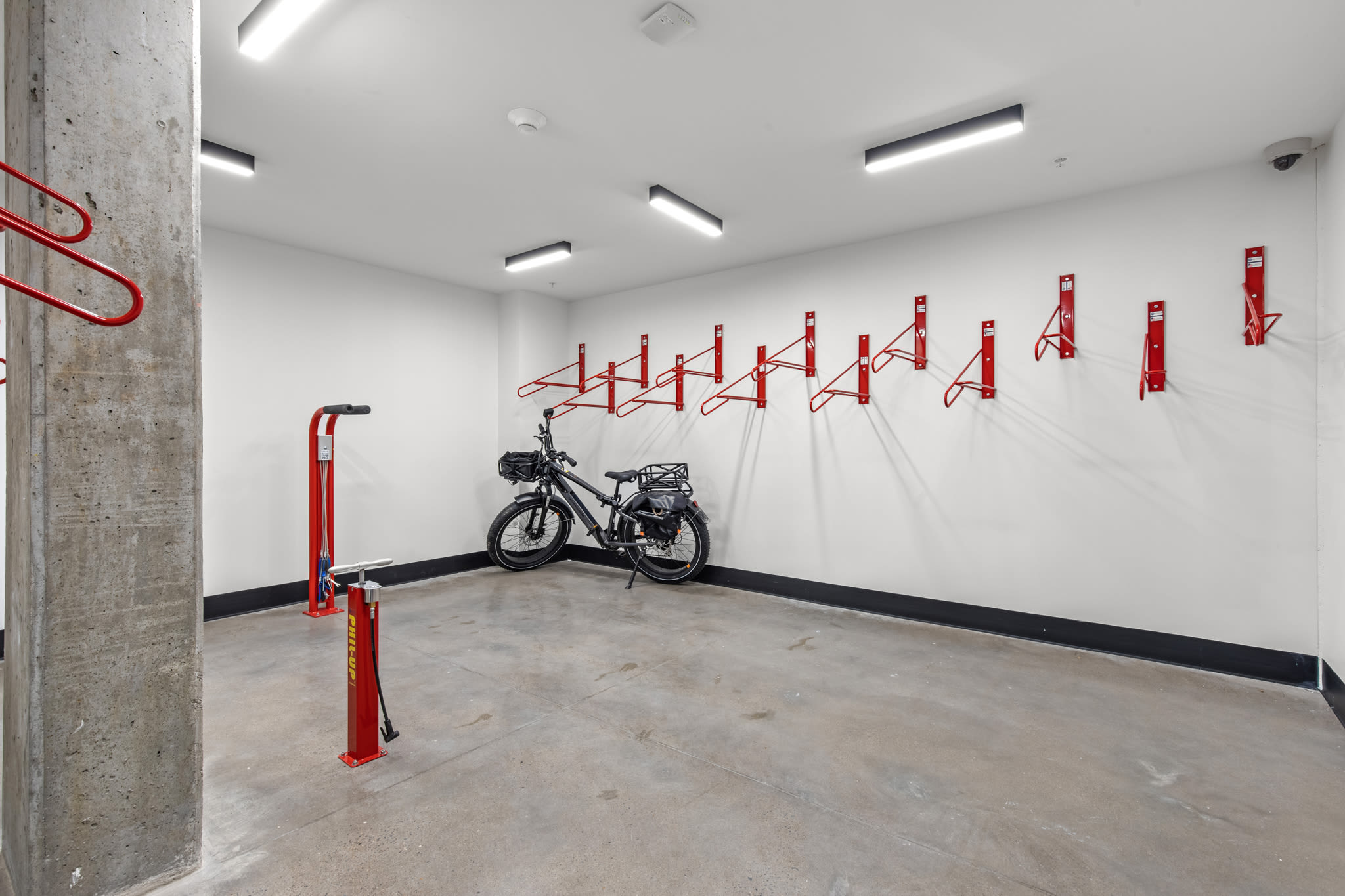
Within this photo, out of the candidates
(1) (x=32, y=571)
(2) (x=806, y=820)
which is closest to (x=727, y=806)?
(2) (x=806, y=820)

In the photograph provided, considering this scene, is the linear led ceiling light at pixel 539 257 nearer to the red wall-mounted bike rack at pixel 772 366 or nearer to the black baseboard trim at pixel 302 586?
the red wall-mounted bike rack at pixel 772 366

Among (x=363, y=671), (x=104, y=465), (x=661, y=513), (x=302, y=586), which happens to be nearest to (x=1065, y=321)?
(x=661, y=513)

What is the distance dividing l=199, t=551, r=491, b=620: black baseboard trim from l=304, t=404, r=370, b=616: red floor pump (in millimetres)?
227

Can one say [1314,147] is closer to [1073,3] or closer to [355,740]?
[1073,3]

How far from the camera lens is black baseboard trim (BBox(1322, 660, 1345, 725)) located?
8.59 ft

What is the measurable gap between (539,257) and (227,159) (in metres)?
2.13

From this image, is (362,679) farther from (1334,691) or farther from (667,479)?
(1334,691)

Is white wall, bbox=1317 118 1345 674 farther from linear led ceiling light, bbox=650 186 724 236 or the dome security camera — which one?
linear led ceiling light, bbox=650 186 724 236

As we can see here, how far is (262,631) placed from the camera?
3844mm

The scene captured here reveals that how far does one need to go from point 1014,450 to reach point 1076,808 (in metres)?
2.35

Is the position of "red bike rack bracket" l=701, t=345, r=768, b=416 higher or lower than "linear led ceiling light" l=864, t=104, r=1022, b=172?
lower

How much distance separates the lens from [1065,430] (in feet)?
12.1

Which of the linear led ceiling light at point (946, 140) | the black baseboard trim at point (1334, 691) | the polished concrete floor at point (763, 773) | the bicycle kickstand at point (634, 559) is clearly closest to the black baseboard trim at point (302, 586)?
the polished concrete floor at point (763, 773)

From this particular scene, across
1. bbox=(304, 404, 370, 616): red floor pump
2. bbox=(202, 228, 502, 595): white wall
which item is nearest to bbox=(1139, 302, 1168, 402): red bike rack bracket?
bbox=(304, 404, 370, 616): red floor pump
